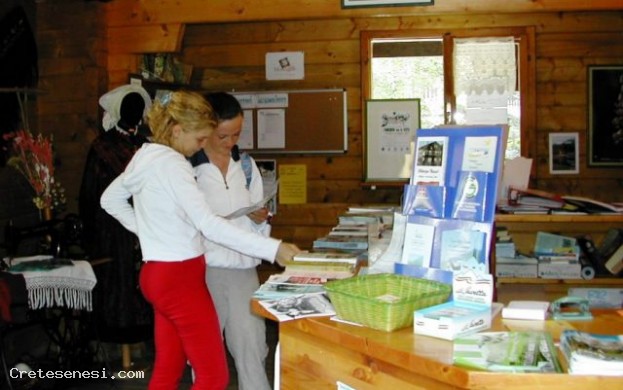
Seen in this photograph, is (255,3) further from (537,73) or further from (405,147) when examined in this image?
(537,73)

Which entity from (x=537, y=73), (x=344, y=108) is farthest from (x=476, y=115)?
(x=344, y=108)

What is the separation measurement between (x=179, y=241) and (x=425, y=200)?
869 millimetres

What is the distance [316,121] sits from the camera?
5.31 meters

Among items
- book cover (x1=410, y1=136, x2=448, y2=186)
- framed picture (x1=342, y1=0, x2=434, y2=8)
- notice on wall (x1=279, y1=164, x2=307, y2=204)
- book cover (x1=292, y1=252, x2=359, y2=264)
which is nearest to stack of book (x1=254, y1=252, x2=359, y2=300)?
book cover (x1=292, y1=252, x2=359, y2=264)

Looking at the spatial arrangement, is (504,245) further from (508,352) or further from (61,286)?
(508,352)

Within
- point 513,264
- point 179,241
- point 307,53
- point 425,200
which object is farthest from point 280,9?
point 425,200

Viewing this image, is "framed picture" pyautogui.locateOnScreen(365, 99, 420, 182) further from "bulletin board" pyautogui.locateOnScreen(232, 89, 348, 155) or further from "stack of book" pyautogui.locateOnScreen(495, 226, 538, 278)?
"stack of book" pyautogui.locateOnScreen(495, 226, 538, 278)

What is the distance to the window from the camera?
5062 millimetres

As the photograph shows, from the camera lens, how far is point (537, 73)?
5.09 metres

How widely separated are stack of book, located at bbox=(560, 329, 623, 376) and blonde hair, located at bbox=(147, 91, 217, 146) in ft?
4.81

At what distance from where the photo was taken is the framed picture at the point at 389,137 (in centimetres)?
520

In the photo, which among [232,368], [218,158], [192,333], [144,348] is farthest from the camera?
[144,348]

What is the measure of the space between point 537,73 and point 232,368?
2.83m

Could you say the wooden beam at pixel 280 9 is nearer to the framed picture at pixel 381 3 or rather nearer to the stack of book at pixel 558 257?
the framed picture at pixel 381 3
